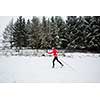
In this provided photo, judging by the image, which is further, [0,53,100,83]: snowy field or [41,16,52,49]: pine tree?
[41,16,52,49]: pine tree

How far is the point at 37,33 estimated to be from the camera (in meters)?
3.66

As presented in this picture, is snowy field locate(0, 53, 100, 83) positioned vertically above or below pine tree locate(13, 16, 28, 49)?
below

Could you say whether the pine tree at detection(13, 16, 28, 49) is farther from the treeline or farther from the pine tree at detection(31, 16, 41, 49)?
the pine tree at detection(31, 16, 41, 49)

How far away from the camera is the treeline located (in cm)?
363

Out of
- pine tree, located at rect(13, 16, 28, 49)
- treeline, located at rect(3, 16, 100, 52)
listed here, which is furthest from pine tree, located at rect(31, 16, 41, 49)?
pine tree, located at rect(13, 16, 28, 49)

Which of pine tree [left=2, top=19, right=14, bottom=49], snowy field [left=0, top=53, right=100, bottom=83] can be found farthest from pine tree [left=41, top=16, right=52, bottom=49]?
pine tree [left=2, top=19, right=14, bottom=49]

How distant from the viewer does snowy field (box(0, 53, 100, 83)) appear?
140 inches

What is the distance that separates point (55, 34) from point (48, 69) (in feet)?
1.67

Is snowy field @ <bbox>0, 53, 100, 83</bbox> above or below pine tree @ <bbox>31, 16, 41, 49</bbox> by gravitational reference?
below

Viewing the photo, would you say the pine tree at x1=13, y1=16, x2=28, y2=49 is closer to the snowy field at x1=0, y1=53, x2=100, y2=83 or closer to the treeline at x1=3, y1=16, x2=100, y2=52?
the treeline at x1=3, y1=16, x2=100, y2=52

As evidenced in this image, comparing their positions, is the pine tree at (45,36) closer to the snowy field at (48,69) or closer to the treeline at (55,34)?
the treeline at (55,34)

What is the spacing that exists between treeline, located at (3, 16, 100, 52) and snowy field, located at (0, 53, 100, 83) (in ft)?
0.51

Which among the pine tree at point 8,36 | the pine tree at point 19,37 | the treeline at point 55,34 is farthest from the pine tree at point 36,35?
the pine tree at point 8,36
